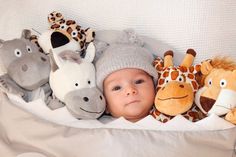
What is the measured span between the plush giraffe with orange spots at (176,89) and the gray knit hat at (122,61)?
0.14 ft

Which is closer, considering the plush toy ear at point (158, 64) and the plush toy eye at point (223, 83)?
the plush toy eye at point (223, 83)

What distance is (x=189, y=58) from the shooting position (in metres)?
1.13

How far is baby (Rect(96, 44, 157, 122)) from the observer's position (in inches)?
42.3

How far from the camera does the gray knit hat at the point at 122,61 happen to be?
3.61 ft

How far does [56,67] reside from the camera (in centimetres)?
111

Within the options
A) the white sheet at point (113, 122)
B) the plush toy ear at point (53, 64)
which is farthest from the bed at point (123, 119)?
the plush toy ear at point (53, 64)

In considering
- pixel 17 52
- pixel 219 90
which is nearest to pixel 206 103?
pixel 219 90

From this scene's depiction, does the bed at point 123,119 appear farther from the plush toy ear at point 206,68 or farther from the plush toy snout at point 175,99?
the plush toy ear at point 206,68

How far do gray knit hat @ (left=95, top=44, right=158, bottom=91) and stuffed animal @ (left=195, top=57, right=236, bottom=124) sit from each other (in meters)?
0.14

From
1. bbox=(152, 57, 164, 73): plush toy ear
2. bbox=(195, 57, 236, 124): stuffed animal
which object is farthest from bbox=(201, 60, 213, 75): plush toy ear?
bbox=(152, 57, 164, 73): plush toy ear

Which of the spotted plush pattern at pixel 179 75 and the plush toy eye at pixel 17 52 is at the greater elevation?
the plush toy eye at pixel 17 52

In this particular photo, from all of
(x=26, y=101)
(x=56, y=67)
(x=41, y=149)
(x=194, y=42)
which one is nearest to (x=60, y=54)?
(x=56, y=67)

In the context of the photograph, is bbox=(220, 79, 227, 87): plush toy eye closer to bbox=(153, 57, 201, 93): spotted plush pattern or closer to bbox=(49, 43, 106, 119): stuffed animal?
bbox=(153, 57, 201, 93): spotted plush pattern

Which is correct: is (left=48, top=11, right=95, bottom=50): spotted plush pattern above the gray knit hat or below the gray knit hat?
above
